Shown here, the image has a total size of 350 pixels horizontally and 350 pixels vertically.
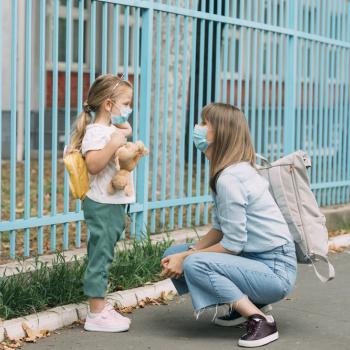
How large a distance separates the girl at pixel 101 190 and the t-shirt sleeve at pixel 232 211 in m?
0.55

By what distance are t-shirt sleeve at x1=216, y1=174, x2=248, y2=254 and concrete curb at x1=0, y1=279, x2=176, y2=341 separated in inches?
40.5

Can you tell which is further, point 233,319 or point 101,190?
point 233,319

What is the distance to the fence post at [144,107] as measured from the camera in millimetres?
7254

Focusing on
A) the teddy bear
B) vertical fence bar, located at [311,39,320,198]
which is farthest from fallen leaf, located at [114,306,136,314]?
vertical fence bar, located at [311,39,320,198]

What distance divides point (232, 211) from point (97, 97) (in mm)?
1005

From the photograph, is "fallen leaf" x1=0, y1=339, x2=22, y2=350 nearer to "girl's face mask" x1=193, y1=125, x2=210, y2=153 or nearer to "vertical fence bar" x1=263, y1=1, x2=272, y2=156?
"girl's face mask" x1=193, y1=125, x2=210, y2=153

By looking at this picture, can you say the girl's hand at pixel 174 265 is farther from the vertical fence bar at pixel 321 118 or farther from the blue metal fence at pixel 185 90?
the vertical fence bar at pixel 321 118

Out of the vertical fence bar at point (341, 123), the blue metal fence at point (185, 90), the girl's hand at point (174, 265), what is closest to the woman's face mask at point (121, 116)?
the girl's hand at point (174, 265)

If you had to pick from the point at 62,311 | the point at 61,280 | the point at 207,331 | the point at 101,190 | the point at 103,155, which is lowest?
the point at 207,331

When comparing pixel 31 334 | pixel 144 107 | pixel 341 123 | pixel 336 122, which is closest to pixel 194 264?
pixel 31 334

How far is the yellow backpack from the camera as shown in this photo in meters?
5.21

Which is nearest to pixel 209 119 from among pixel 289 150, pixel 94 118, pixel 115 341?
pixel 94 118

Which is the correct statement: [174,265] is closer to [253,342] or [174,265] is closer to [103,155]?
[253,342]

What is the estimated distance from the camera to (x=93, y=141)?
17.0ft
